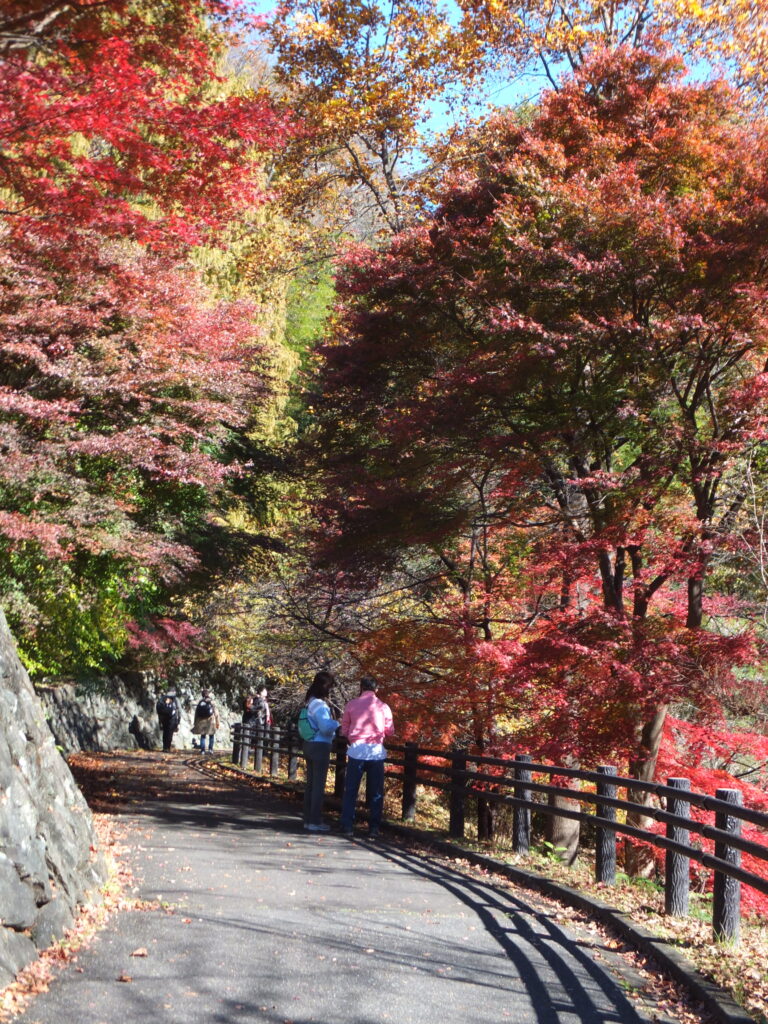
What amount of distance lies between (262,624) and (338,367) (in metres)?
10.1

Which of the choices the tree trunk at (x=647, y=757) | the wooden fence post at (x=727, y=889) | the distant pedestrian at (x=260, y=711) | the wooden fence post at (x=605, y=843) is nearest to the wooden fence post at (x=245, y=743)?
the distant pedestrian at (x=260, y=711)

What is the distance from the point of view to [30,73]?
992 centimetres

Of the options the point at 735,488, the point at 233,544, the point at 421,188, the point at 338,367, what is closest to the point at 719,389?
the point at 735,488

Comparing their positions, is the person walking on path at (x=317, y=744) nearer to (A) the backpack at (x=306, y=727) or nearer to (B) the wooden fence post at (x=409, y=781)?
(A) the backpack at (x=306, y=727)

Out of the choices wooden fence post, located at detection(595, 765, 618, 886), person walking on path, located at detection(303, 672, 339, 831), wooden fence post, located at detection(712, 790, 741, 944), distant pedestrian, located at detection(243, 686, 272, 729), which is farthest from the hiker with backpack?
distant pedestrian, located at detection(243, 686, 272, 729)

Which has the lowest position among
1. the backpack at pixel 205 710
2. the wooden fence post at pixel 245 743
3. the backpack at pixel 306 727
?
the wooden fence post at pixel 245 743

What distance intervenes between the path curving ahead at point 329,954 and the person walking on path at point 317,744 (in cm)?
207

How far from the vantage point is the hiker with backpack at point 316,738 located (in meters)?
11.6

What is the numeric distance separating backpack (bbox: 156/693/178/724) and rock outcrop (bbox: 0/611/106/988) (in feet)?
76.8

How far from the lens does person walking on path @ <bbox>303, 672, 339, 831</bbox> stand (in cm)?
1159

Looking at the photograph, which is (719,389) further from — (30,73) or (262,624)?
(262,624)

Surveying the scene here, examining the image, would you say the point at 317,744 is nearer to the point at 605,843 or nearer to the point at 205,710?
the point at 605,843

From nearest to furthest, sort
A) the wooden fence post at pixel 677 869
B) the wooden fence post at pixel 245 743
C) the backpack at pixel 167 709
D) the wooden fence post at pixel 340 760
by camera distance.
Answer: the wooden fence post at pixel 677 869, the wooden fence post at pixel 340 760, the wooden fence post at pixel 245 743, the backpack at pixel 167 709

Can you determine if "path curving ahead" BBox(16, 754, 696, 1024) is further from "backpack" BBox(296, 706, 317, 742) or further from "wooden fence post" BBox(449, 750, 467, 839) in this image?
"backpack" BBox(296, 706, 317, 742)
